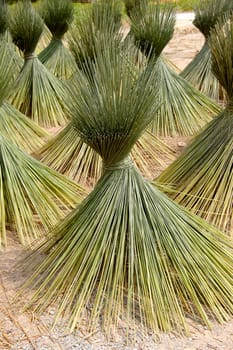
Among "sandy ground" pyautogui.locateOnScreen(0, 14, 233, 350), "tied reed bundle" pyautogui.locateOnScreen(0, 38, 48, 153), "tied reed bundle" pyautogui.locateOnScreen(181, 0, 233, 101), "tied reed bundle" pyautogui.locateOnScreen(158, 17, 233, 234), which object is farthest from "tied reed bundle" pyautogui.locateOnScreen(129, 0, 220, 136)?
"sandy ground" pyautogui.locateOnScreen(0, 14, 233, 350)

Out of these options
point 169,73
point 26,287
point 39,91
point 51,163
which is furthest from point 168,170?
point 39,91

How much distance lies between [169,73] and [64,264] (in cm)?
235

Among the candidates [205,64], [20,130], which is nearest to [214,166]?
[20,130]

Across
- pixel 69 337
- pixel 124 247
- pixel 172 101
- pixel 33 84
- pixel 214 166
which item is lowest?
pixel 69 337

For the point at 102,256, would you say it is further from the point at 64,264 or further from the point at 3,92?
the point at 3,92

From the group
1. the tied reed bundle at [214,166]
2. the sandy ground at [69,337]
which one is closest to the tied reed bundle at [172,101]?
the tied reed bundle at [214,166]

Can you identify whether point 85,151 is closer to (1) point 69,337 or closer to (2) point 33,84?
(2) point 33,84

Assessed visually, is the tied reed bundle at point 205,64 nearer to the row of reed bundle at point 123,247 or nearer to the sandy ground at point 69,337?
the row of reed bundle at point 123,247

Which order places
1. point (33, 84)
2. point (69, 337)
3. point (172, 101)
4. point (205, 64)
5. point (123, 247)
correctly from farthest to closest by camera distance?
point (205, 64)
point (33, 84)
point (172, 101)
point (123, 247)
point (69, 337)

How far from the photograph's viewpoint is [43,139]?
4352 millimetres

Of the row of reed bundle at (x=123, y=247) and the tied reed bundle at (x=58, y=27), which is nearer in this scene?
the row of reed bundle at (x=123, y=247)

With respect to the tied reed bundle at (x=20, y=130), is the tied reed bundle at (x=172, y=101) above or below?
above

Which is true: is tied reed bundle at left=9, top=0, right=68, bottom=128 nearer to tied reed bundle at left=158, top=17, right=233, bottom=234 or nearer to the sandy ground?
tied reed bundle at left=158, top=17, right=233, bottom=234

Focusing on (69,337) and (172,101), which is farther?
(172,101)
